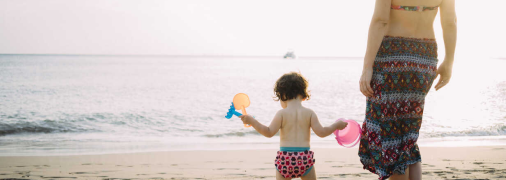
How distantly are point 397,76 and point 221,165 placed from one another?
267 centimetres

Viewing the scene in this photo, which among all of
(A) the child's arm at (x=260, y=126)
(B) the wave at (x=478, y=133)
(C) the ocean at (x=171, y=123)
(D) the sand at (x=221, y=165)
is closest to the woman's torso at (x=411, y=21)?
(A) the child's arm at (x=260, y=126)

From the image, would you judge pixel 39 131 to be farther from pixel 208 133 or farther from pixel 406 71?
pixel 406 71

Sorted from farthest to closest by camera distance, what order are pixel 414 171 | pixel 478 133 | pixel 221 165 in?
pixel 478 133 → pixel 221 165 → pixel 414 171

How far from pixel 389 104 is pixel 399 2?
549 millimetres

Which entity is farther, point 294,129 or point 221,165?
point 221,165

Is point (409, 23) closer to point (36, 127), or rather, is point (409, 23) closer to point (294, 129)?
point (294, 129)

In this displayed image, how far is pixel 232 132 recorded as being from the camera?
24.1 ft

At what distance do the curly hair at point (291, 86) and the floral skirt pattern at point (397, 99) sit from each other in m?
0.42

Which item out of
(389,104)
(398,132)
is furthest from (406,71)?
(398,132)

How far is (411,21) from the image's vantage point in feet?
7.32

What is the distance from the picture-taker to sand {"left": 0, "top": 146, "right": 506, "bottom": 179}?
157 inches

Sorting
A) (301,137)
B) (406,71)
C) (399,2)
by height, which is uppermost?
(399,2)

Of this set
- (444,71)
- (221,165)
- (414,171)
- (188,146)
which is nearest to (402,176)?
(414,171)

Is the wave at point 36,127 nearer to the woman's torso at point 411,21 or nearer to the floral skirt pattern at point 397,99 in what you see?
the floral skirt pattern at point 397,99
